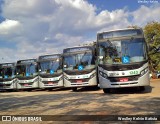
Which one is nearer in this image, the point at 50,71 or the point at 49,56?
the point at 50,71

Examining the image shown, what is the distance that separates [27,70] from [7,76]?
10.3 ft

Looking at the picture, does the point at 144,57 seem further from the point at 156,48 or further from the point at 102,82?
the point at 156,48

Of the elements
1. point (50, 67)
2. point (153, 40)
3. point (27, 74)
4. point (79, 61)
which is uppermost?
point (153, 40)

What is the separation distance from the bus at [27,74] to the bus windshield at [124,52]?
35.4 ft

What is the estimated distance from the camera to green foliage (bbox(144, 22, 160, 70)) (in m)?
48.5

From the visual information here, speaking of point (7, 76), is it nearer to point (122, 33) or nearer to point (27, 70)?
point (27, 70)

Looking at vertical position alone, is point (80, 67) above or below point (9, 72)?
above

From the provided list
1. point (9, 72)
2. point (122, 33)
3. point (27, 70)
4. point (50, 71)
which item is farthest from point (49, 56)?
point (122, 33)

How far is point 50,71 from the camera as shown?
22.8 m

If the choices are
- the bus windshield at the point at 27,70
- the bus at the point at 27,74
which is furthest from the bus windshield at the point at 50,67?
the bus windshield at the point at 27,70

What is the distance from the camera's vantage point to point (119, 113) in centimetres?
853

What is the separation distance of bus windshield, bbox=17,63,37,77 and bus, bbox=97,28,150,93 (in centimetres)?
1088

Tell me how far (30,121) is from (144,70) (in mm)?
8216

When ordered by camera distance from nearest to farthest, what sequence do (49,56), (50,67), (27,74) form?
(50,67) → (49,56) → (27,74)
